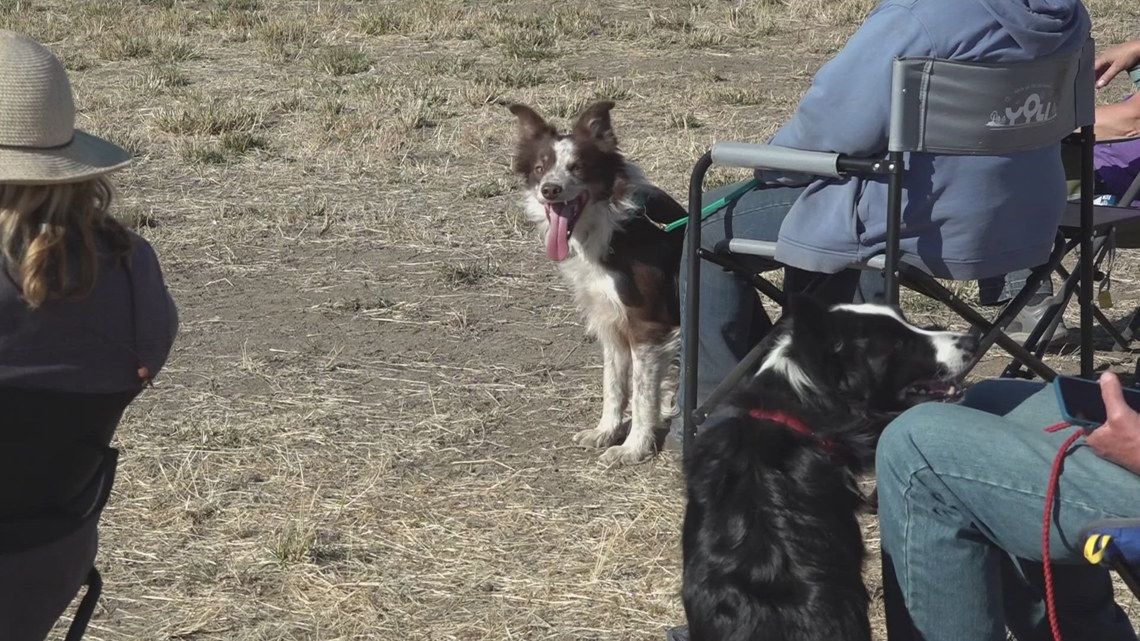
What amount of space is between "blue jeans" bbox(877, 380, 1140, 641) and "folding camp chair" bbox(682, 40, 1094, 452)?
740mm

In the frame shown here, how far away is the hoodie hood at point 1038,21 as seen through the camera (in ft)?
10.7

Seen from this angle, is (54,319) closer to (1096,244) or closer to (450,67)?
(1096,244)

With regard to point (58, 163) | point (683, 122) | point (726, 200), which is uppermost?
point (58, 163)

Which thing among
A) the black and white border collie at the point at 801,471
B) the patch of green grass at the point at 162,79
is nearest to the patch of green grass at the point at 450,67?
the patch of green grass at the point at 162,79

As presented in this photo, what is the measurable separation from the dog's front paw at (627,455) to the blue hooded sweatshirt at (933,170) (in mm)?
1164

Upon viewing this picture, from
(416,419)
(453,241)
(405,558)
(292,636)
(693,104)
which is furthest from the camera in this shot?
(693,104)

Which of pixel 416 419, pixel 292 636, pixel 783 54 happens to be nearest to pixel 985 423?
pixel 292 636

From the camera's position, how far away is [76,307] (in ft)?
7.60

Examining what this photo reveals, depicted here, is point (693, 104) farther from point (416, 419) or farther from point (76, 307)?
point (76, 307)

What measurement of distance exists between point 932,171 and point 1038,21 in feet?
1.41

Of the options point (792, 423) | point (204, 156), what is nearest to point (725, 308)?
point (792, 423)

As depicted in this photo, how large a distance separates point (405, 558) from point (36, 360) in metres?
1.63

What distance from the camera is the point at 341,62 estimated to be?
9.80 meters

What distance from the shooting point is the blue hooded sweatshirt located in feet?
10.8
